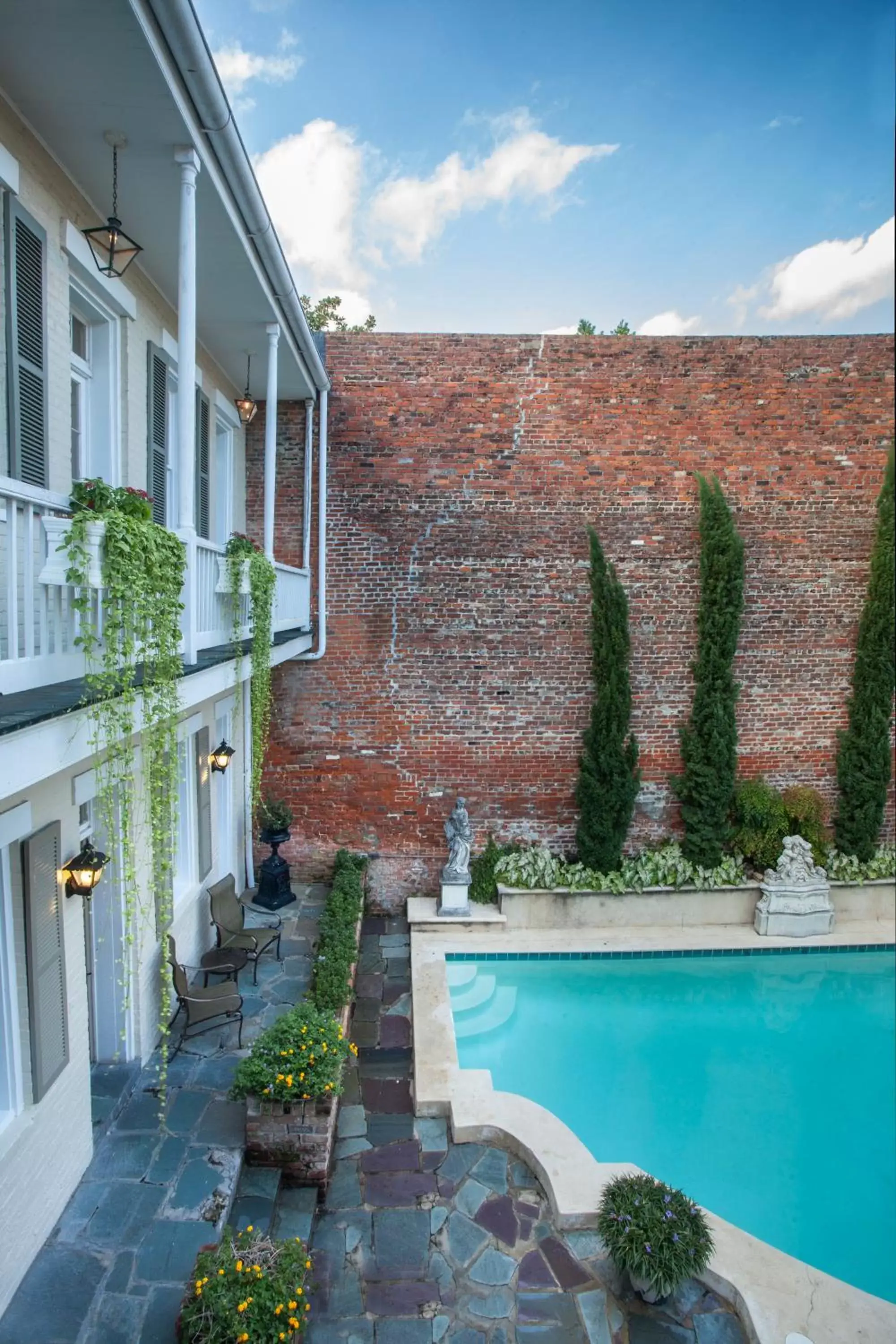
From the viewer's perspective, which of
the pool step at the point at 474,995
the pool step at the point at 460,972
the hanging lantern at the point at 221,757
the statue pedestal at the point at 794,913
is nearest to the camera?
the hanging lantern at the point at 221,757

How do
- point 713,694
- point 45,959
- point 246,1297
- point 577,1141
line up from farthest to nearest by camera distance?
point 713,694
point 577,1141
point 45,959
point 246,1297

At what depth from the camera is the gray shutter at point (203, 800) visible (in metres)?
6.95

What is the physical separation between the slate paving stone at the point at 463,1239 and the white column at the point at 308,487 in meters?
6.88

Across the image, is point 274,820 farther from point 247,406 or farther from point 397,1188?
point 247,406

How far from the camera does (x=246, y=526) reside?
30.1 ft

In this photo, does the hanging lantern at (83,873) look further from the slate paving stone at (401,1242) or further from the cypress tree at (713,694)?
the cypress tree at (713,694)

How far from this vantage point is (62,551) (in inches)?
118

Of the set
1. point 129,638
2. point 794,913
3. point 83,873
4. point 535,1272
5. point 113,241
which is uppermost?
point 113,241

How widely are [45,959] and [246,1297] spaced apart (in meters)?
1.99

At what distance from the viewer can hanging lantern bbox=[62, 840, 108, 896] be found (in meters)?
4.20

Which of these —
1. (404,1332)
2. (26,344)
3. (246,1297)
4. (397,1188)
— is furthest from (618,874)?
(26,344)

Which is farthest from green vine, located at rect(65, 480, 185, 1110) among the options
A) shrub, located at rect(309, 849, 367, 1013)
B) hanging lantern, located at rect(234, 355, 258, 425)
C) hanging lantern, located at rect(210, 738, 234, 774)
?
hanging lantern, located at rect(234, 355, 258, 425)

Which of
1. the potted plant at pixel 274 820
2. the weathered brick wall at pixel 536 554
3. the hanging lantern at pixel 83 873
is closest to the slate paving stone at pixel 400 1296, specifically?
the hanging lantern at pixel 83 873

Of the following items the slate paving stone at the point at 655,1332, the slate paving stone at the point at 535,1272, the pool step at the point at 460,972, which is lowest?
the slate paving stone at the point at 655,1332
